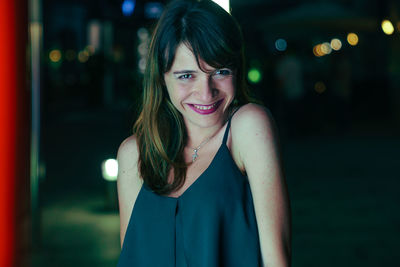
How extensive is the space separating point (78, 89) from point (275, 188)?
2806cm

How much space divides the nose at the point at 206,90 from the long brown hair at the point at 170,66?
0.07m

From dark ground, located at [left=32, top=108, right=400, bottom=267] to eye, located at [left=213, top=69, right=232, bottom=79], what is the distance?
3475 millimetres

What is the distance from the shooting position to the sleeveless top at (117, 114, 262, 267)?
210 cm

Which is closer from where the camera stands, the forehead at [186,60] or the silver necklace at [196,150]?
the forehead at [186,60]

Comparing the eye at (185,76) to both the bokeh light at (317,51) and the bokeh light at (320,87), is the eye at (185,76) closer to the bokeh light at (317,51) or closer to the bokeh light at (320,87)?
the bokeh light at (320,87)

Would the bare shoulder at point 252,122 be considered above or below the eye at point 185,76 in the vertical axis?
below

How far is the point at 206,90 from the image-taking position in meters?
2.22

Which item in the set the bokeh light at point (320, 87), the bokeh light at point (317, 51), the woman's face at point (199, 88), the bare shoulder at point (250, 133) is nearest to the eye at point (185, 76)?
the woman's face at point (199, 88)

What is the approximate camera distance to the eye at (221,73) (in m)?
2.24

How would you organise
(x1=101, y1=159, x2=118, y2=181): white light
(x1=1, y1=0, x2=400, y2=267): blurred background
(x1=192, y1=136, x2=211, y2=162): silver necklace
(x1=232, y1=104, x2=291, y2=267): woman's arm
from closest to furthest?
(x1=232, y1=104, x2=291, y2=267): woman's arm, (x1=192, y1=136, x2=211, y2=162): silver necklace, (x1=1, y1=0, x2=400, y2=267): blurred background, (x1=101, y1=159, x2=118, y2=181): white light

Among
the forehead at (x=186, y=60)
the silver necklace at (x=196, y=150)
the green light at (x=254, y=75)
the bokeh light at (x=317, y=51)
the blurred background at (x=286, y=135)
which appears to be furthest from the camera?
the bokeh light at (x=317, y=51)

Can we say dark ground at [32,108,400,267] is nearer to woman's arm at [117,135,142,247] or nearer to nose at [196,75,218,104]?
woman's arm at [117,135,142,247]

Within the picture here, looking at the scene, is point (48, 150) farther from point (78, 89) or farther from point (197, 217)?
point (78, 89)

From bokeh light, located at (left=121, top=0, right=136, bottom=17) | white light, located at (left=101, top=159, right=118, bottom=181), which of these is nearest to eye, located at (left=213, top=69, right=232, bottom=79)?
white light, located at (left=101, top=159, right=118, bottom=181)
